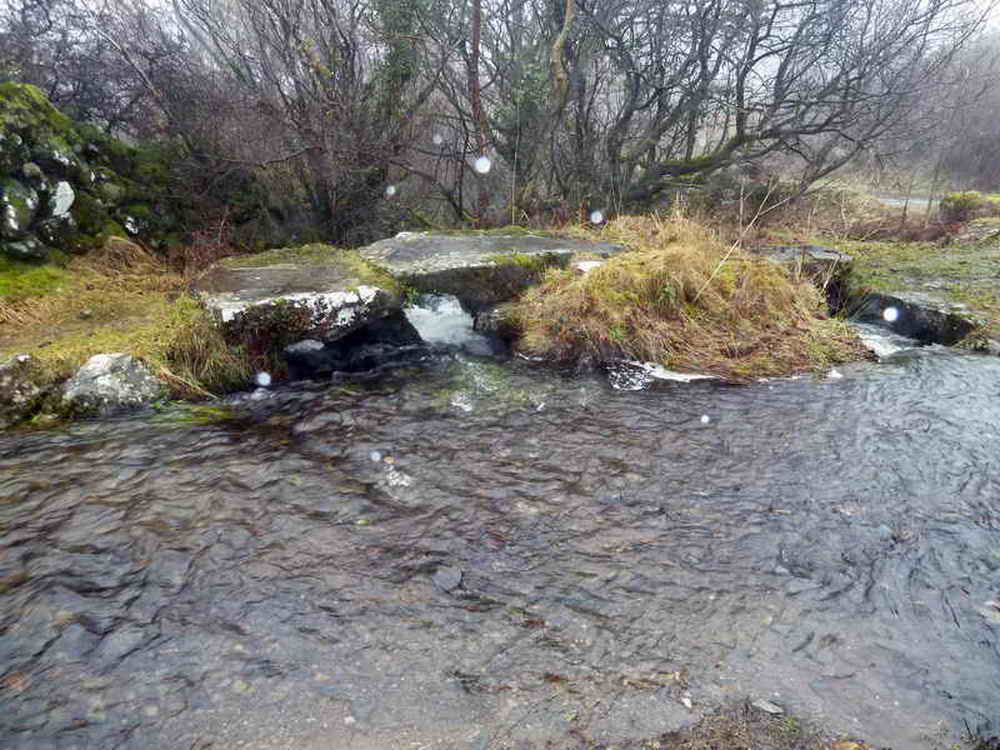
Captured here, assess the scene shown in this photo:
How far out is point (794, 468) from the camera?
3791 millimetres

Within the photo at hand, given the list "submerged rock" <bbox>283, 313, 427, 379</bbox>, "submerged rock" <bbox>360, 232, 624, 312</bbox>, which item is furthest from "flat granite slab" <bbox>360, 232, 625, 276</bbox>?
"submerged rock" <bbox>283, 313, 427, 379</bbox>

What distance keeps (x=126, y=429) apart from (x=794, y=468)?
481 cm

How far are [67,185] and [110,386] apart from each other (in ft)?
11.9

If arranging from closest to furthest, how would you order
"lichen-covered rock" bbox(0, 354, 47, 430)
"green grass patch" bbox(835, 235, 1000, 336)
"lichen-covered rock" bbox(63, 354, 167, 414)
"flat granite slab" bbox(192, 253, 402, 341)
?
"lichen-covered rock" bbox(0, 354, 47, 430) < "lichen-covered rock" bbox(63, 354, 167, 414) < "flat granite slab" bbox(192, 253, 402, 341) < "green grass patch" bbox(835, 235, 1000, 336)

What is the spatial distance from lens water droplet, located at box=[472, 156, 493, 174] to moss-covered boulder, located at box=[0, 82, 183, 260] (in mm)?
4750

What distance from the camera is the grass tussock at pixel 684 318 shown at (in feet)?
17.9

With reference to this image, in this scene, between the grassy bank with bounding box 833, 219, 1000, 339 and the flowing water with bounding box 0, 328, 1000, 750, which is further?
the grassy bank with bounding box 833, 219, 1000, 339

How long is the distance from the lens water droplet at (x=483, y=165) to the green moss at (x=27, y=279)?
6.24 m

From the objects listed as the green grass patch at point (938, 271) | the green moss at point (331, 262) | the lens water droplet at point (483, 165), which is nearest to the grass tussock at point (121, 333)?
the green moss at point (331, 262)

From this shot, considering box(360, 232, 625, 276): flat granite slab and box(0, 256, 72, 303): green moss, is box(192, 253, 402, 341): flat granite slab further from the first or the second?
box(0, 256, 72, 303): green moss

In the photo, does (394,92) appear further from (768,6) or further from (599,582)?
(599,582)

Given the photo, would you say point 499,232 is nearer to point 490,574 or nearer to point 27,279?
point 27,279

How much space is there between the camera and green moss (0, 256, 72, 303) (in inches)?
211

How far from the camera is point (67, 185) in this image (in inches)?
248
